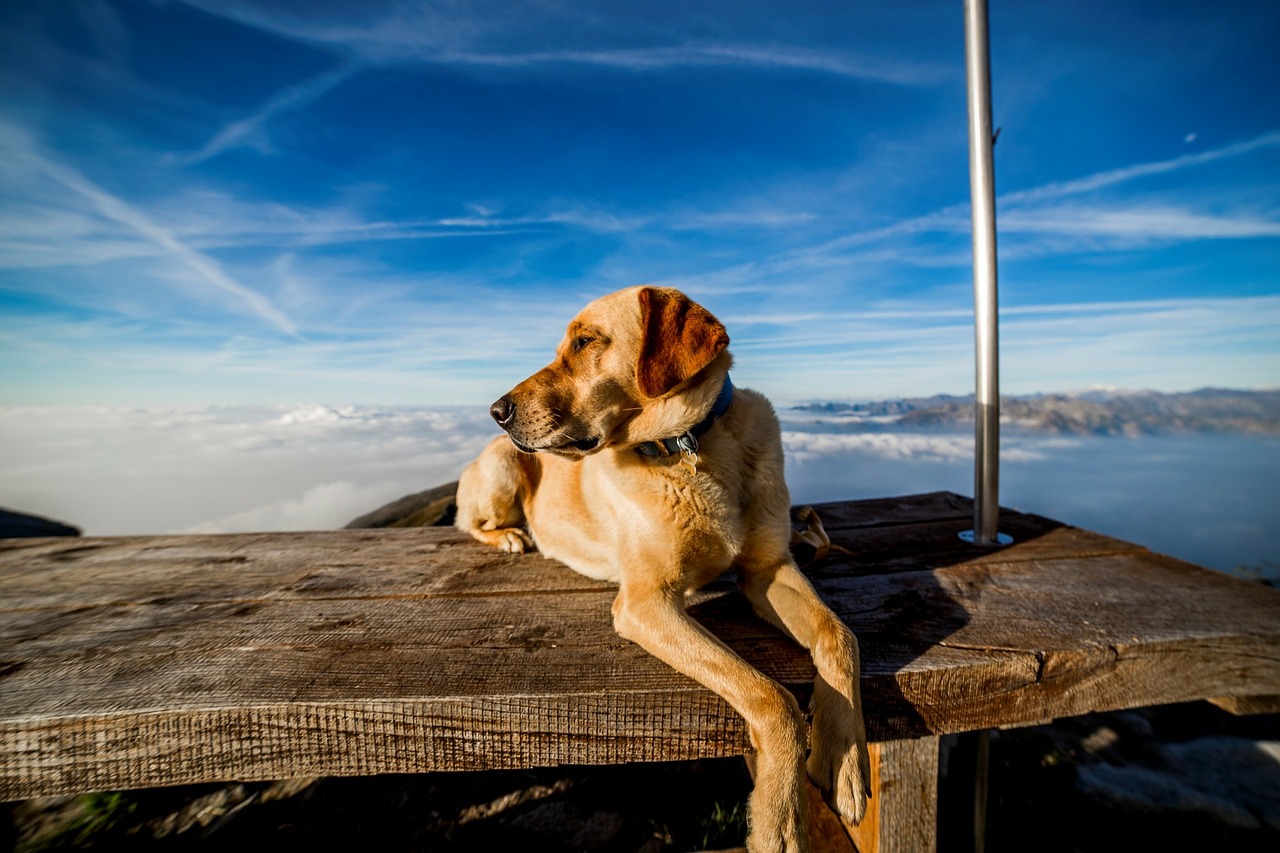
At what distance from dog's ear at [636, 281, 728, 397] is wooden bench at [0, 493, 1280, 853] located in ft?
3.20

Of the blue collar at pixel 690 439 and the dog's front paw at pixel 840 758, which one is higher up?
the blue collar at pixel 690 439

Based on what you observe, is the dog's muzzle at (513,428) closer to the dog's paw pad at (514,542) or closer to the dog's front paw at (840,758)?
the dog's paw pad at (514,542)

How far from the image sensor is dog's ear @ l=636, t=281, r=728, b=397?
2.13 m

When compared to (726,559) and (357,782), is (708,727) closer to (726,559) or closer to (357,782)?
(726,559)

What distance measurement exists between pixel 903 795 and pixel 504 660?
1.46 metres

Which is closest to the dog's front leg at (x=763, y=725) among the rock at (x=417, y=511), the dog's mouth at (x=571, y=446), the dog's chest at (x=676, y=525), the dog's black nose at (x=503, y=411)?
the dog's chest at (x=676, y=525)

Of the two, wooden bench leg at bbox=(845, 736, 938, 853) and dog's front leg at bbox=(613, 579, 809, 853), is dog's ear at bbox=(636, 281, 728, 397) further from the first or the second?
wooden bench leg at bbox=(845, 736, 938, 853)

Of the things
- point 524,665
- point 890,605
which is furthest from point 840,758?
point 524,665

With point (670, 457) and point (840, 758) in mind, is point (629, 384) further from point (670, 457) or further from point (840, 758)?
point (840, 758)

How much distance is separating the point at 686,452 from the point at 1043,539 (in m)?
2.30

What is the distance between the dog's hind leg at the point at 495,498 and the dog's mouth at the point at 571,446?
1.17 m

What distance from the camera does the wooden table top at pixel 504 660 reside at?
5.10ft

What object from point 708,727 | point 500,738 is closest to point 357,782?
point 500,738

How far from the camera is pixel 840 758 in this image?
1.49 meters
